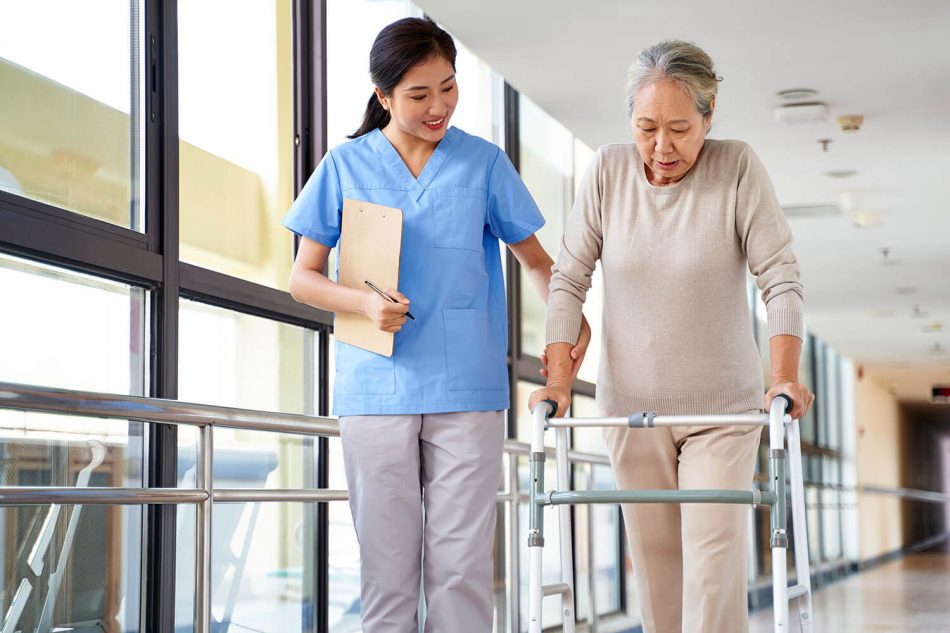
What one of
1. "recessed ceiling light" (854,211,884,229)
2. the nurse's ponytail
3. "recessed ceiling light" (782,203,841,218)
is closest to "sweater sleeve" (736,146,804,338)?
the nurse's ponytail

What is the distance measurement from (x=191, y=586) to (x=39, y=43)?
1.35 meters

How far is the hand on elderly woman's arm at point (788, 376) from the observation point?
178 centimetres

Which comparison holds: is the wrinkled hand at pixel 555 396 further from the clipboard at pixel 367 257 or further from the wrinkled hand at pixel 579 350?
the clipboard at pixel 367 257

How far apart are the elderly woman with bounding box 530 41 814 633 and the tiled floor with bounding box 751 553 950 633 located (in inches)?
65.1

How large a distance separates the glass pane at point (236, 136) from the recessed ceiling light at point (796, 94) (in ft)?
7.40

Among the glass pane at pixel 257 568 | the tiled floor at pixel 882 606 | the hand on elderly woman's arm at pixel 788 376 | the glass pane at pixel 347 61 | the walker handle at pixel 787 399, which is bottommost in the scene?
the tiled floor at pixel 882 606

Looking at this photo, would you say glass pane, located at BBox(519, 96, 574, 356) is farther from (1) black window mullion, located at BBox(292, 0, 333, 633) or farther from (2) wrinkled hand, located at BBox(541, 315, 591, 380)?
(2) wrinkled hand, located at BBox(541, 315, 591, 380)

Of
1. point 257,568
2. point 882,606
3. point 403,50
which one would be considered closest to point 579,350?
point 403,50

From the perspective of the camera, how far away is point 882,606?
7141 millimetres

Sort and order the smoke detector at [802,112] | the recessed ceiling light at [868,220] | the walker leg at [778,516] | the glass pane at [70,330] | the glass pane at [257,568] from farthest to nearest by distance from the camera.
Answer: the recessed ceiling light at [868,220]
the smoke detector at [802,112]
the glass pane at [257,568]
the glass pane at [70,330]
the walker leg at [778,516]

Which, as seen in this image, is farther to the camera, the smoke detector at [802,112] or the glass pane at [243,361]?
the smoke detector at [802,112]

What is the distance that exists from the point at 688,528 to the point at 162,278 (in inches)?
58.1

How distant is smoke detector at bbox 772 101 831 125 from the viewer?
500 centimetres

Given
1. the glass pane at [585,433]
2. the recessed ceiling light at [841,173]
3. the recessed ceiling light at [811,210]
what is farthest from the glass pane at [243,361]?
the recessed ceiling light at [811,210]
